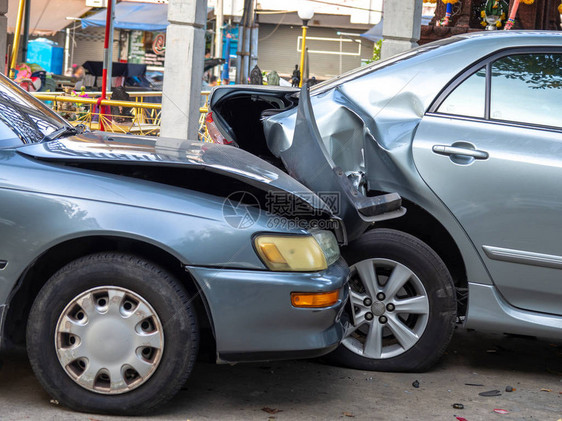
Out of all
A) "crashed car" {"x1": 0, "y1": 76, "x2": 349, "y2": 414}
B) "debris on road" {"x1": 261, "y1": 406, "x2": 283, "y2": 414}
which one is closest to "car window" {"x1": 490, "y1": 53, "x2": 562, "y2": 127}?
"crashed car" {"x1": 0, "y1": 76, "x2": 349, "y2": 414}

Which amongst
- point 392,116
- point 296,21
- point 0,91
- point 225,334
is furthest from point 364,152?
point 296,21

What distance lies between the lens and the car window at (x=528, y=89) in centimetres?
458

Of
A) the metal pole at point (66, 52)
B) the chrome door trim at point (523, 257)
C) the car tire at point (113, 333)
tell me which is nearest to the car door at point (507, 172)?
the chrome door trim at point (523, 257)

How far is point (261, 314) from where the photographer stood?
140 inches

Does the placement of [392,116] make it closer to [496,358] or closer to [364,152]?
[364,152]

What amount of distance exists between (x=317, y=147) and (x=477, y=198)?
0.88m

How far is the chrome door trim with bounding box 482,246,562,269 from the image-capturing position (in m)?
4.37

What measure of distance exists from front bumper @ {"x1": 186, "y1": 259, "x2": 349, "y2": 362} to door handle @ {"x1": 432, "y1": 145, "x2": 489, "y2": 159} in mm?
1174

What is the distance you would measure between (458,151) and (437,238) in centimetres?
52

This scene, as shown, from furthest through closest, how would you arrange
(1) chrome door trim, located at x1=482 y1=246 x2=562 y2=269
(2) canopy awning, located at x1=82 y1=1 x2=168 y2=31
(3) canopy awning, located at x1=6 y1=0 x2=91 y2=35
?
1. (3) canopy awning, located at x1=6 y1=0 x2=91 y2=35
2. (2) canopy awning, located at x1=82 y1=1 x2=168 y2=31
3. (1) chrome door trim, located at x1=482 y1=246 x2=562 y2=269

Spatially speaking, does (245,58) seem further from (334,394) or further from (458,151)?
(334,394)

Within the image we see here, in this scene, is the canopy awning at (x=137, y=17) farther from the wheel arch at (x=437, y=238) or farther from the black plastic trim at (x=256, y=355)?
the black plastic trim at (x=256, y=355)

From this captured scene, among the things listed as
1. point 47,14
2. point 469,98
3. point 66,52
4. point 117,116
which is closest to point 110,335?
point 469,98

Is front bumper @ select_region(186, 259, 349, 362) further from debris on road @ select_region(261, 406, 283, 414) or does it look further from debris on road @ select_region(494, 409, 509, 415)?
debris on road @ select_region(494, 409, 509, 415)
